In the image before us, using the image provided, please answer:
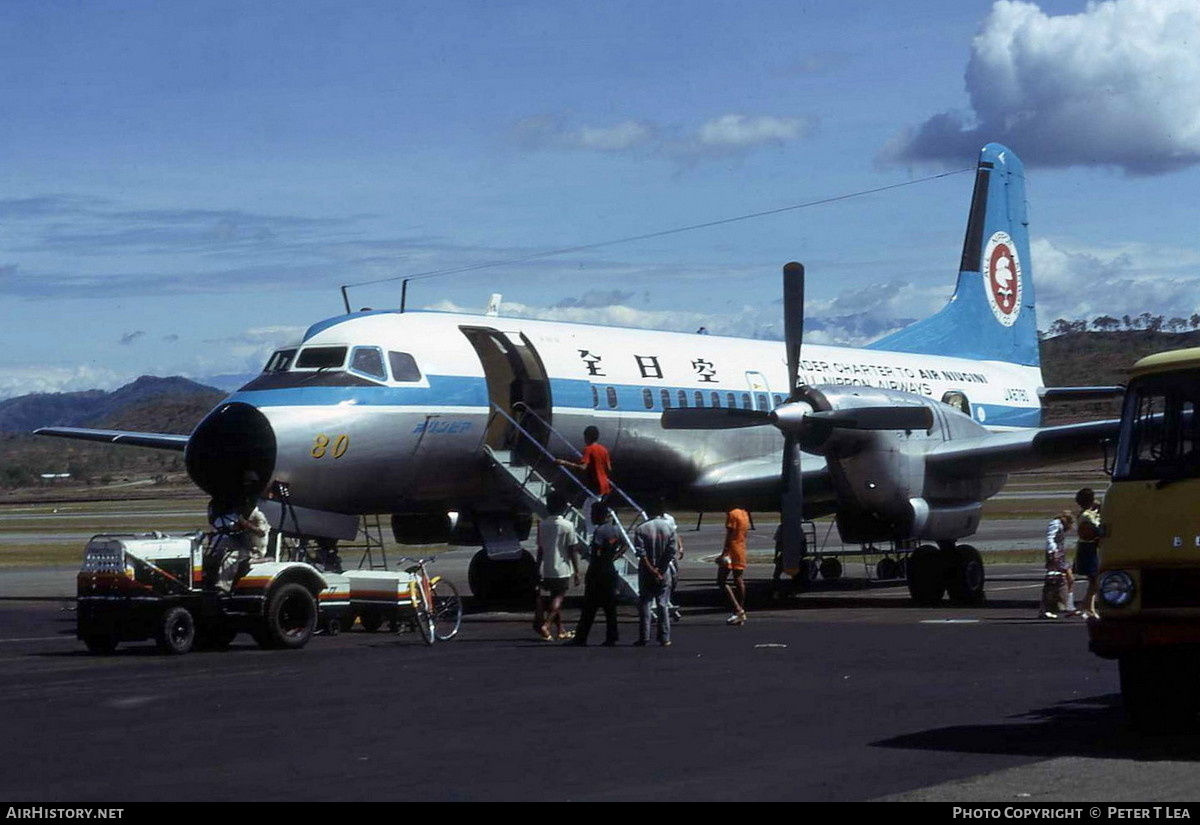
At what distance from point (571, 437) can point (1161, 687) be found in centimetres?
1444

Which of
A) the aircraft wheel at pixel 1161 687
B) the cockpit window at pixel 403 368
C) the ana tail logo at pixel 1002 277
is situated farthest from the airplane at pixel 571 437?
the aircraft wheel at pixel 1161 687

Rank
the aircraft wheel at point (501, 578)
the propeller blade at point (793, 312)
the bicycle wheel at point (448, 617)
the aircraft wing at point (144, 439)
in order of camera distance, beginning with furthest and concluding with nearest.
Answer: the aircraft wing at point (144, 439) < the aircraft wheel at point (501, 578) < the propeller blade at point (793, 312) < the bicycle wheel at point (448, 617)

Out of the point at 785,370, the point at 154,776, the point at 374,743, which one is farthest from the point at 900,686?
the point at 785,370

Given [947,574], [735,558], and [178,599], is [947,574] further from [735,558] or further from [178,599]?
[178,599]

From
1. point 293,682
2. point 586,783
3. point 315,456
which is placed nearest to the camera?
point 586,783

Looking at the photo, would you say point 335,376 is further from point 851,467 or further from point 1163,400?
point 1163,400

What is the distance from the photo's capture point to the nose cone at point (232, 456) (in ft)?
67.2

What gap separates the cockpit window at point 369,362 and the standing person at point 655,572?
198 inches

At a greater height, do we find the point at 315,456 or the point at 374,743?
the point at 315,456

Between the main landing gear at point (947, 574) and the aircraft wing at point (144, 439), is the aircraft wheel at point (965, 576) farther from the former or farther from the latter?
the aircraft wing at point (144, 439)

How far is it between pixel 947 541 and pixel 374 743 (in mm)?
15181

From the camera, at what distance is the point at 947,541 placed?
2477 cm

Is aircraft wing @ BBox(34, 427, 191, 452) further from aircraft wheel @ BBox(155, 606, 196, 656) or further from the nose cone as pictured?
aircraft wheel @ BBox(155, 606, 196, 656)

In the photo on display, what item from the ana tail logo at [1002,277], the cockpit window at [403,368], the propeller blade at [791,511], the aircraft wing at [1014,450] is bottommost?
the propeller blade at [791,511]
